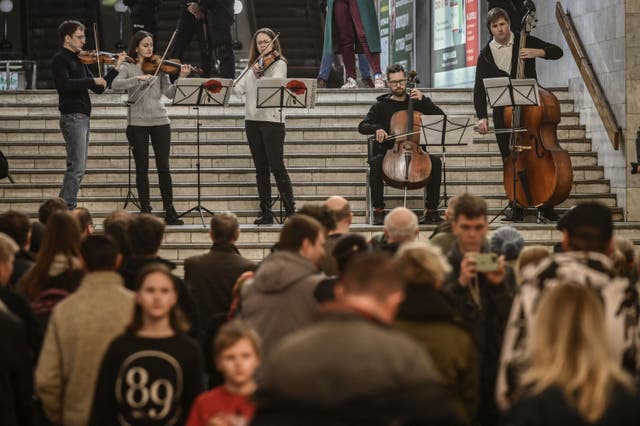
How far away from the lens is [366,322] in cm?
329

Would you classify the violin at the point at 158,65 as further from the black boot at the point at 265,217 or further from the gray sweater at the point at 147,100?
the black boot at the point at 265,217

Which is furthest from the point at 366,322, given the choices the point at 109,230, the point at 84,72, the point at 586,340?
the point at 84,72

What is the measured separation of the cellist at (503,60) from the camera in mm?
12453

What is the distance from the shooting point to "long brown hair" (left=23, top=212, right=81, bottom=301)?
5941 mm

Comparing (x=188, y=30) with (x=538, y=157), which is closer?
(x=538, y=157)

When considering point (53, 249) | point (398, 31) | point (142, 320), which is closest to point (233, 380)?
point (142, 320)

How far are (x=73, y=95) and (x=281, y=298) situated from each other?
702cm

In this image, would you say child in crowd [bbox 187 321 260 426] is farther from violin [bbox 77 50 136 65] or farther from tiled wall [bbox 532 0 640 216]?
tiled wall [bbox 532 0 640 216]

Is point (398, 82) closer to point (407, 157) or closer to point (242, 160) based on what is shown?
point (407, 157)

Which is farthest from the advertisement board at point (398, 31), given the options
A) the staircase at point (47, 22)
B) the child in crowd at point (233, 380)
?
the child in crowd at point (233, 380)

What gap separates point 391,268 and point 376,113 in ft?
29.9

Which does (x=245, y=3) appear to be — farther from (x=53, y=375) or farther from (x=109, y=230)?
(x=53, y=375)

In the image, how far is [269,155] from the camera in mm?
12312

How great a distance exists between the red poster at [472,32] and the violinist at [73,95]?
8960mm
